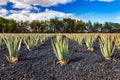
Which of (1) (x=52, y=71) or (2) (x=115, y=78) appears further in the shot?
(1) (x=52, y=71)

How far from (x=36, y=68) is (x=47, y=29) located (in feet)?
215

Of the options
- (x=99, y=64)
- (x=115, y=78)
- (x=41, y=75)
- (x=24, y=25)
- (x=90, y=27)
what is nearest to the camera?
(x=115, y=78)

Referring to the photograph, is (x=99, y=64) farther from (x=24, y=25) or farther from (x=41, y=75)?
(x=24, y=25)

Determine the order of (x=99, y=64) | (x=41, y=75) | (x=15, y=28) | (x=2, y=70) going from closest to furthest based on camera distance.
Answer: (x=41, y=75) → (x=2, y=70) → (x=99, y=64) → (x=15, y=28)

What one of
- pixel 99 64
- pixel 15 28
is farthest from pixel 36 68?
pixel 15 28

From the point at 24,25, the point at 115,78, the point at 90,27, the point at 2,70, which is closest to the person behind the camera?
the point at 115,78

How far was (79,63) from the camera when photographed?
6.10 metres

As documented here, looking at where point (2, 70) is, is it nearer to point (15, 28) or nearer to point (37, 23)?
point (15, 28)

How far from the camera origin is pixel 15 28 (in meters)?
65.9

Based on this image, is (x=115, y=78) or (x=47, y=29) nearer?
(x=115, y=78)

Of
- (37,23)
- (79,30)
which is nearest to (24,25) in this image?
(37,23)

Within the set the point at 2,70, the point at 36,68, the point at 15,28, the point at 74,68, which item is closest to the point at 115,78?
the point at 74,68

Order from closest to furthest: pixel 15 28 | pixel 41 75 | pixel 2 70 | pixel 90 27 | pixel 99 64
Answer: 1. pixel 41 75
2. pixel 2 70
3. pixel 99 64
4. pixel 15 28
5. pixel 90 27

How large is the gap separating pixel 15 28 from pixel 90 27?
2246cm
